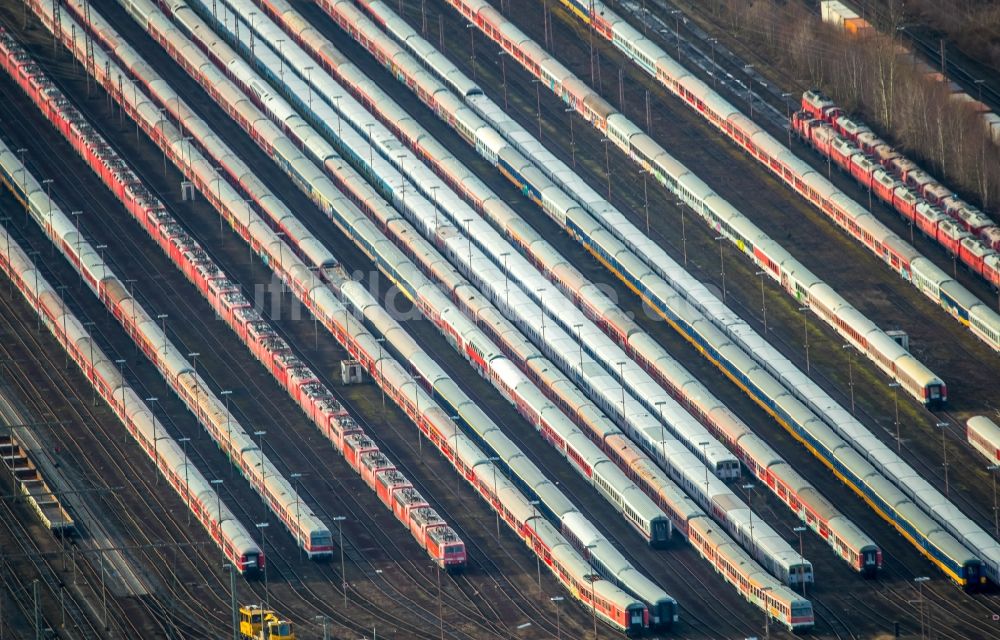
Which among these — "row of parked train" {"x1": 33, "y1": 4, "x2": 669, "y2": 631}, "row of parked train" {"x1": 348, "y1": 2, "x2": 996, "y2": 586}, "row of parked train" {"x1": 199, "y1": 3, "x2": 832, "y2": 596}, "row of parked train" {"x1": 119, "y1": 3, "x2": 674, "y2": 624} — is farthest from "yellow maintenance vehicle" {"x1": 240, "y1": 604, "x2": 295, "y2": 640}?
"row of parked train" {"x1": 348, "y1": 2, "x2": 996, "y2": 586}

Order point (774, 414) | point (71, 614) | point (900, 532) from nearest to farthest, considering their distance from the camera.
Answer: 1. point (71, 614)
2. point (900, 532)
3. point (774, 414)

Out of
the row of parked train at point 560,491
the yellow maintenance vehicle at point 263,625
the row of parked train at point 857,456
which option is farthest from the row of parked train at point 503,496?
the row of parked train at point 857,456

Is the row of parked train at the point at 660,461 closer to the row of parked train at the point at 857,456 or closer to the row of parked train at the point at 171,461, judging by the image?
the row of parked train at the point at 857,456

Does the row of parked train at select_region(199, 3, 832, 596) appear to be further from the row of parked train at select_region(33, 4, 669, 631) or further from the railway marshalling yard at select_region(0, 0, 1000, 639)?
the row of parked train at select_region(33, 4, 669, 631)

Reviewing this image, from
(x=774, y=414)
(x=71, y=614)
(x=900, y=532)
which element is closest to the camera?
(x=71, y=614)

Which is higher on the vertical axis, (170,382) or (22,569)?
(170,382)

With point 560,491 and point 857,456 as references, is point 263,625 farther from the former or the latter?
point 857,456

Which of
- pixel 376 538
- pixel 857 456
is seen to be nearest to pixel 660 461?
pixel 857 456

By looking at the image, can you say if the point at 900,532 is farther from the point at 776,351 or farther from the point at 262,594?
the point at 262,594

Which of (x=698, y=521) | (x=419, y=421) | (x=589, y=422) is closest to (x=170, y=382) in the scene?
(x=419, y=421)
